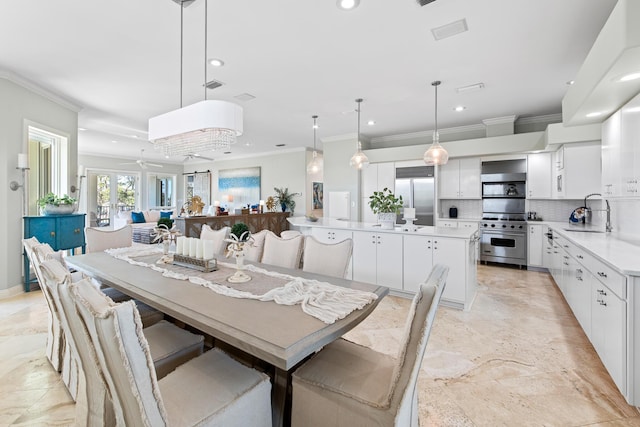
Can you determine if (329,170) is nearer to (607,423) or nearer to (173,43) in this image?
(173,43)

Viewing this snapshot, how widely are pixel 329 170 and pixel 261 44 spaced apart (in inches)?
174

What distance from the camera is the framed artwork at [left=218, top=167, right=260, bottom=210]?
9.80 m

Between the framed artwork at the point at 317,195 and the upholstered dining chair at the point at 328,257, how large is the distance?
6.42 meters

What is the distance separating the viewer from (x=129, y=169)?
1028cm

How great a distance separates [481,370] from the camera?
226 centimetres

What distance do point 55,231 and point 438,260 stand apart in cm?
519

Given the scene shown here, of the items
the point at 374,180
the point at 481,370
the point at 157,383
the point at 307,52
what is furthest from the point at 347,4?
the point at 374,180

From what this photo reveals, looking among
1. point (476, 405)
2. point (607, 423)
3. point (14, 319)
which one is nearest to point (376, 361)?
point (476, 405)

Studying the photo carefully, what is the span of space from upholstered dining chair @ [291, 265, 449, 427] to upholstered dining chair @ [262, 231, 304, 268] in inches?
48.9

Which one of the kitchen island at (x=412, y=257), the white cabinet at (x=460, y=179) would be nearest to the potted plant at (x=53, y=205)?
the kitchen island at (x=412, y=257)

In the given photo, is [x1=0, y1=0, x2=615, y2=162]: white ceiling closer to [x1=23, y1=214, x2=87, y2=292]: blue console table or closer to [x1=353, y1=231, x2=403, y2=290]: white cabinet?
[x1=23, y1=214, x2=87, y2=292]: blue console table

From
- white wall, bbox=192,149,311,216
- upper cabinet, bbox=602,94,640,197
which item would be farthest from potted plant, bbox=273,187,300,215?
upper cabinet, bbox=602,94,640,197

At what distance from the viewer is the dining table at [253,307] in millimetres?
1204

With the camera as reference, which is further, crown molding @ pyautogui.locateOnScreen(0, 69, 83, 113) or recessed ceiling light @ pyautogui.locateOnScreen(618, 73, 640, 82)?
crown molding @ pyautogui.locateOnScreen(0, 69, 83, 113)
